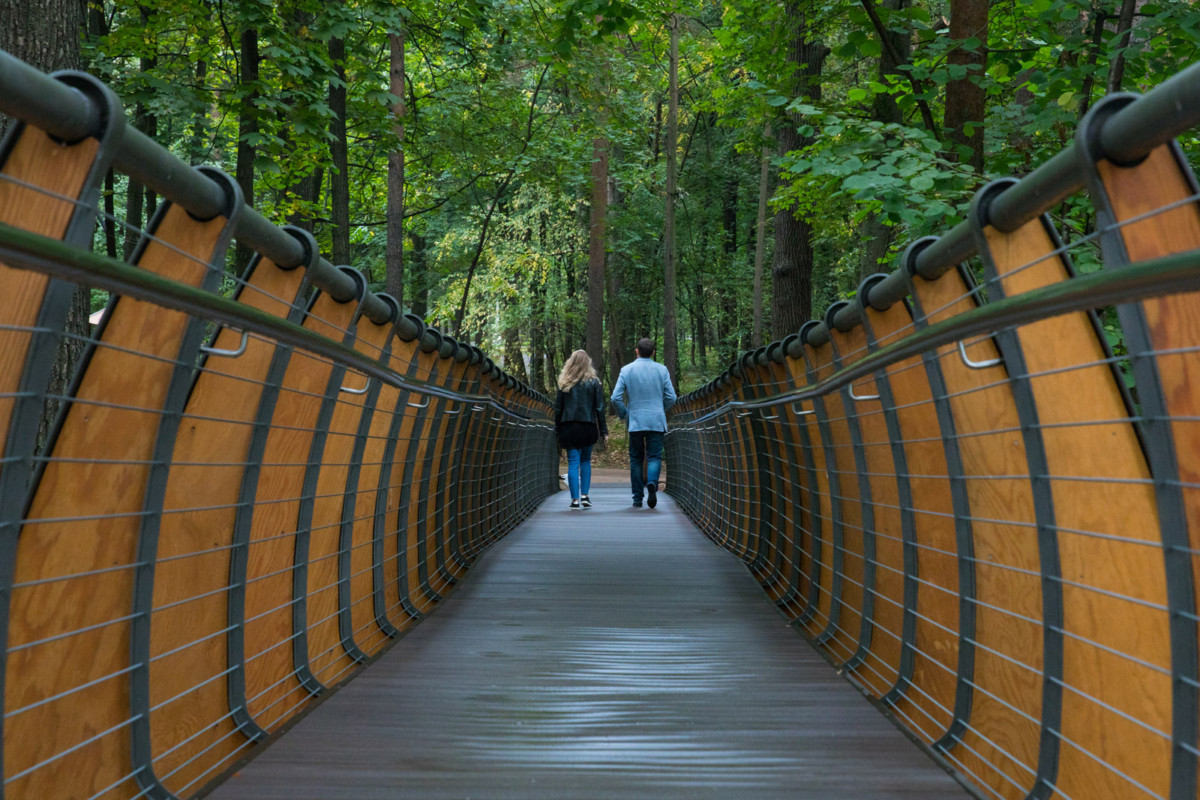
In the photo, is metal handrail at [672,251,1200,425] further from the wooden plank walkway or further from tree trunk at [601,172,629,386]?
tree trunk at [601,172,629,386]

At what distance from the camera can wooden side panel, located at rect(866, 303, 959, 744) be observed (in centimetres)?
383

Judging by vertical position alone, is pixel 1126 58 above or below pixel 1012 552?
above

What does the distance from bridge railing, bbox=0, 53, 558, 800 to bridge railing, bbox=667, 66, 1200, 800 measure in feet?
5.82

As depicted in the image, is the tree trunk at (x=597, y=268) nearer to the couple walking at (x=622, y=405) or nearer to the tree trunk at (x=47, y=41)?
the couple walking at (x=622, y=405)

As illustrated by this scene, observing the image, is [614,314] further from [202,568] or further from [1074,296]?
[1074,296]

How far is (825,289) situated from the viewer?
100 ft

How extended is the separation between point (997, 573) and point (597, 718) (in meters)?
1.38

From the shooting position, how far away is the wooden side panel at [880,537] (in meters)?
4.34

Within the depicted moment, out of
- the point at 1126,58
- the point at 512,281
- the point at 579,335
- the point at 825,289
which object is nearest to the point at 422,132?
the point at 512,281

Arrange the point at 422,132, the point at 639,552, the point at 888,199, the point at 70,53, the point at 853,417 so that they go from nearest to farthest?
the point at 853,417 < the point at 70,53 < the point at 888,199 < the point at 639,552 < the point at 422,132

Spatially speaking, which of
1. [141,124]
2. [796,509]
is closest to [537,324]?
[141,124]

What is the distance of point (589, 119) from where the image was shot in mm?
21297

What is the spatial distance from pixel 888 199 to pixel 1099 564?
5355 mm

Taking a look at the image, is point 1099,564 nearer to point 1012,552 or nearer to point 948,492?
point 1012,552
